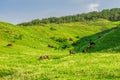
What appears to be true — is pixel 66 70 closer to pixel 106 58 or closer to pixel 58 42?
pixel 106 58

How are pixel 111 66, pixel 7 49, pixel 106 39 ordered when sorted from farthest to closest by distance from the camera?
1. pixel 7 49
2. pixel 106 39
3. pixel 111 66

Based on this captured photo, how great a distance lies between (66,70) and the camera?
33000 mm

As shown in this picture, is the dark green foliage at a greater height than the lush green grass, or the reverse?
the lush green grass

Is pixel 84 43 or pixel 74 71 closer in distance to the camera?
pixel 74 71

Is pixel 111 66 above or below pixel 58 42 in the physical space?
above

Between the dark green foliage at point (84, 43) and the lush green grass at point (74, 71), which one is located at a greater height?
the lush green grass at point (74, 71)

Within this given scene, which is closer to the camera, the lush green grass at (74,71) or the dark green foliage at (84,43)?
the lush green grass at (74,71)

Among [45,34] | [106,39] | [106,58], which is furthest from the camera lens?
[45,34]

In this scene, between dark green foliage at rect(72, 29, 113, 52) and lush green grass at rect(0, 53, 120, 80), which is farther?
dark green foliage at rect(72, 29, 113, 52)

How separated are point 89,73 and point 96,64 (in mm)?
4437

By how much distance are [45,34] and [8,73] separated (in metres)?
90.7

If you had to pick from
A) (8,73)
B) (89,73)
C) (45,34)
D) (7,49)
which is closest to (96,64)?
(89,73)

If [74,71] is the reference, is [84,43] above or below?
below

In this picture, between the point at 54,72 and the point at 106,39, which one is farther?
the point at 106,39
